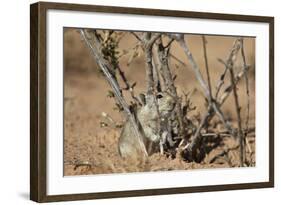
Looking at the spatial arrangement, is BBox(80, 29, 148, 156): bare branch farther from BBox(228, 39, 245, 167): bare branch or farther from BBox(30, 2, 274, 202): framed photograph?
BBox(228, 39, 245, 167): bare branch

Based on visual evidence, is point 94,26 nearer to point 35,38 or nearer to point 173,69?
point 35,38

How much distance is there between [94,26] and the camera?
→ 9.27 feet

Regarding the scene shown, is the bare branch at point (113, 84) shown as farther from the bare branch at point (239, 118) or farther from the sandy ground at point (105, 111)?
the bare branch at point (239, 118)

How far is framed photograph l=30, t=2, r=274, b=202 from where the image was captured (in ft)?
9.03

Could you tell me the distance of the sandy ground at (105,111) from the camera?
286 centimetres

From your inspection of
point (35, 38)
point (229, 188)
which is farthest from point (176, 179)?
Answer: point (35, 38)

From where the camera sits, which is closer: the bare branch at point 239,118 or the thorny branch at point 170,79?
the thorny branch at point 170,79

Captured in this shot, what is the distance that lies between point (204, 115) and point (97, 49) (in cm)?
52

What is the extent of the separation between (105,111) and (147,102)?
149mm

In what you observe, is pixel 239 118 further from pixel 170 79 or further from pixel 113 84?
pixel 113 84

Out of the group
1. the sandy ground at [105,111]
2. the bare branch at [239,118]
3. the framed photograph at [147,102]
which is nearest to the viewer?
the framed photograph at [147,102]

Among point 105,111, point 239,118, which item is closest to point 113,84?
point 105,111

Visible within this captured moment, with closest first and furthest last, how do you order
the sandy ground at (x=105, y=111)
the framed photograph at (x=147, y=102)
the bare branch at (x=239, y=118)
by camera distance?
1. the framed photograph at (x=147, y=102)
2. the sandy ground at (x=105, y=111)
3. the bare branch at (x=239, y=118)

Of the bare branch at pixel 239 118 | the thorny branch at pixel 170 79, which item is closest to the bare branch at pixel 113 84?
the thorny branch at pixel 170 79
